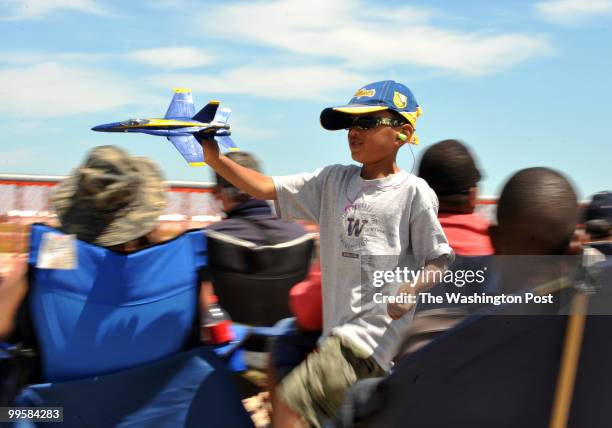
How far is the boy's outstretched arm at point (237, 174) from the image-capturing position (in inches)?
107

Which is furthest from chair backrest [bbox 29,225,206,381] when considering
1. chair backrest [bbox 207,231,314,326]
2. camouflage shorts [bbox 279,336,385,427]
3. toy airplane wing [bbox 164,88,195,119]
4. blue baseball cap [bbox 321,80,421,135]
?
toy airplane wing [bbox 164,88,195,119]

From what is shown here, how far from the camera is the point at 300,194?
9.39ft

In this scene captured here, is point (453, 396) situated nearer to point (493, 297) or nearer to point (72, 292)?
point (493, 297)

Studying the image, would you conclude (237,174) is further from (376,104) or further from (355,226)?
(376,104)

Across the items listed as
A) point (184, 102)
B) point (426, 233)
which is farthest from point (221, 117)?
point (184, 102)

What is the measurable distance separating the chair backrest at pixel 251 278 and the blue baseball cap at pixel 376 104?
5.25 feet

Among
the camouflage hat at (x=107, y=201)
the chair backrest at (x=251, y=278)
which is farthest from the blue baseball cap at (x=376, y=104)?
the chair backrest at (x=251, y=278)

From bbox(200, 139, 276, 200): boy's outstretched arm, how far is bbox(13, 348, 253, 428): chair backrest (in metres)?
0.59

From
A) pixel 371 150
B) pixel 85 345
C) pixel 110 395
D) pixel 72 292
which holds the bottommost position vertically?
pixel 110 395

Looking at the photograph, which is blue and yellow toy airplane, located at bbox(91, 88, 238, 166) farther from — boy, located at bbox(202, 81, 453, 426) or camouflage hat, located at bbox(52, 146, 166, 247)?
camouflage hat, located at bbox(52, 146, 166, 247)

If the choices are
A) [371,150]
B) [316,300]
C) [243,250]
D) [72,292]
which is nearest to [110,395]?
[72,292]

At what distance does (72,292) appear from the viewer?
101 inches

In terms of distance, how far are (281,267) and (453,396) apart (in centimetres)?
271

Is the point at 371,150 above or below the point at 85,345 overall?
above
